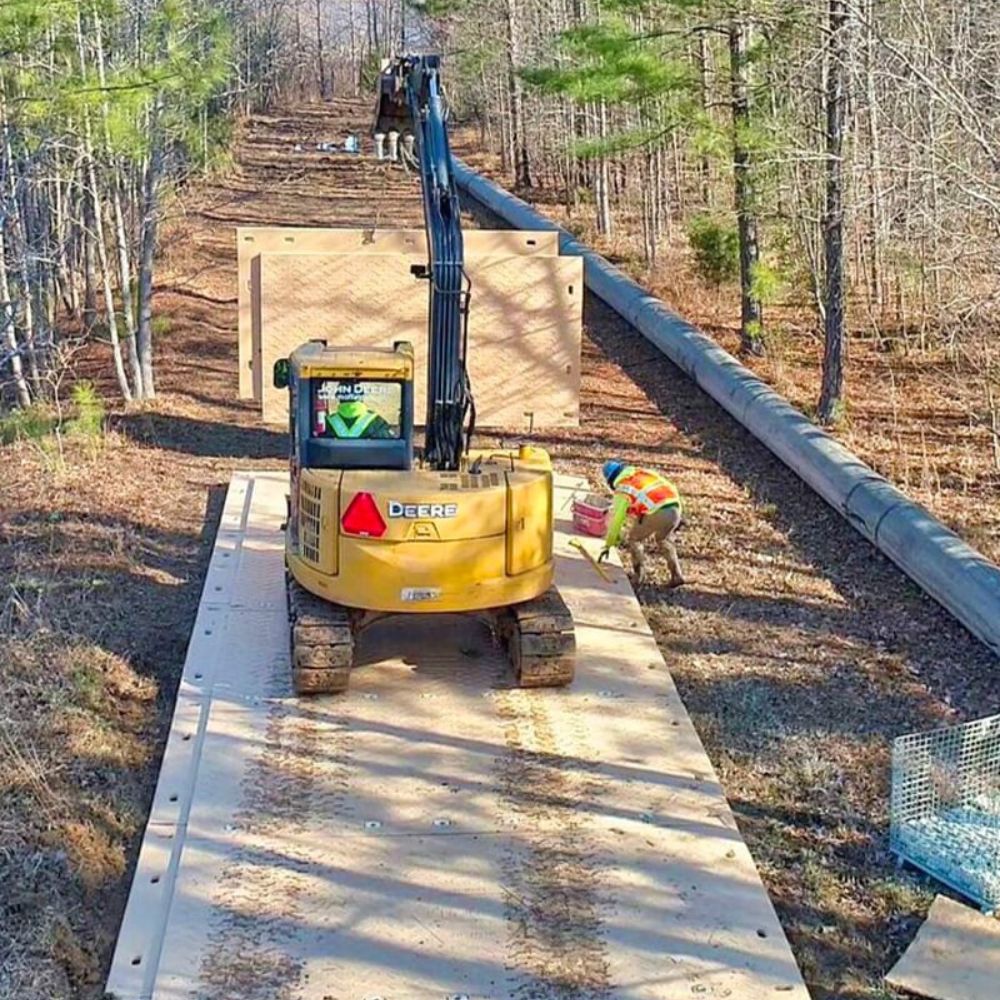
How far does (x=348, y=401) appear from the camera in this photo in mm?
8117

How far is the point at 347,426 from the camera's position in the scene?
8086 millimetres

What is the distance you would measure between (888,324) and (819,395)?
3.75 m

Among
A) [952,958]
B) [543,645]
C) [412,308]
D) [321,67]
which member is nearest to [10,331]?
[412,308]

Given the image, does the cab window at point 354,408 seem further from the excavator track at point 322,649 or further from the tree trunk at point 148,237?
the tree trunk at point 148,237

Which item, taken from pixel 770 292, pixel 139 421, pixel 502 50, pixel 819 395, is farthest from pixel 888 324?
pixel 502 50

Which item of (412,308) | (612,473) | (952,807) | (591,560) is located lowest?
(952,807)

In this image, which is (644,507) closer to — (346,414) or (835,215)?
(346,414)

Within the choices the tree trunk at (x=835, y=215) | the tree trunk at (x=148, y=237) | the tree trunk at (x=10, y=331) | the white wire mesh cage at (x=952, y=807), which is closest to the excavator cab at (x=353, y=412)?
the tree trunk at (x=10, y=331)

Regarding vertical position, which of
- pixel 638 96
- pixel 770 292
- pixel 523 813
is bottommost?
pixel 523 813

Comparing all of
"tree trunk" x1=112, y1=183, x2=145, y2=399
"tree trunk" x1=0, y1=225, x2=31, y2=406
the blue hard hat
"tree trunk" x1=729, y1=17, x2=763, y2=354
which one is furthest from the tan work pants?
"tree trunk" x1=112, y1=183, x2=145, y2=399

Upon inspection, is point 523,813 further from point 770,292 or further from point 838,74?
point 770,292

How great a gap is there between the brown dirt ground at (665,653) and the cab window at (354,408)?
1625 mm

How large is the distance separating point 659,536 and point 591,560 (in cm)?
77

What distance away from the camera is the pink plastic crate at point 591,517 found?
10.1m
